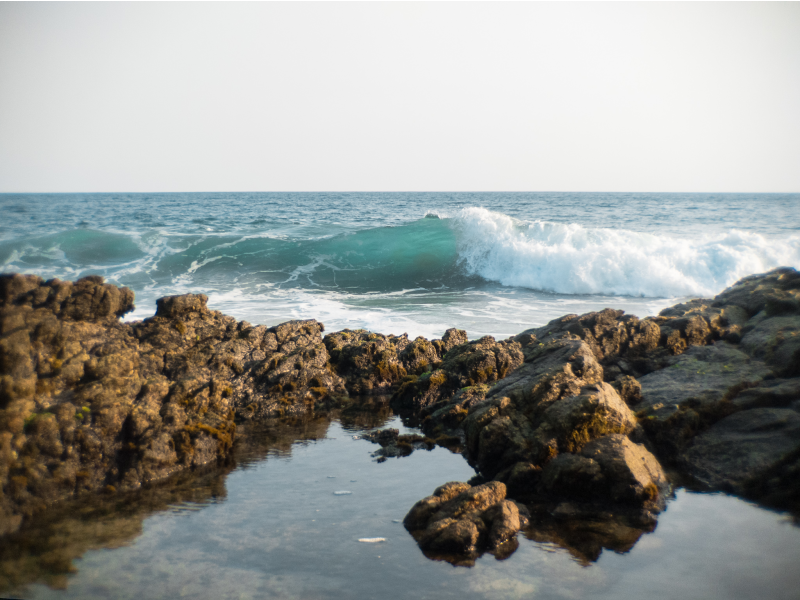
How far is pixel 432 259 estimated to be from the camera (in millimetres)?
25016

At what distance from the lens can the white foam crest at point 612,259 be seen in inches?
783

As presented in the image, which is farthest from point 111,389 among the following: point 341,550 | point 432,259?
point 432,259

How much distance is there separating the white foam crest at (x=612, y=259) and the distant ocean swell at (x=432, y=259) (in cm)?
4

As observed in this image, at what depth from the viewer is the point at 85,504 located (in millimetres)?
5164

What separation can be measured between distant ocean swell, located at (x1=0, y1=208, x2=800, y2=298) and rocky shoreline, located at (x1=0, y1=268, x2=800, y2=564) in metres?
11.5

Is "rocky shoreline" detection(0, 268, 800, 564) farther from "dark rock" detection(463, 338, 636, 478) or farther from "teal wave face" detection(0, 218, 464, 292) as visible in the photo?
"teal wave face" detection(0, 218, 464, 292)

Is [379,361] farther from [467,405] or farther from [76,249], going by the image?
[76,249]

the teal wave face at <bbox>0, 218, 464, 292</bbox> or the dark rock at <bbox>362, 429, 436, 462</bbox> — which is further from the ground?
the teal wave face at <bbox>0, 218, 464, 292</bbox>

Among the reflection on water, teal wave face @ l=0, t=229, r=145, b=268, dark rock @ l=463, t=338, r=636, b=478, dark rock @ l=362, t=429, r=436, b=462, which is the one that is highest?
teal wave face @ l=0, t=229, r=145, b=268

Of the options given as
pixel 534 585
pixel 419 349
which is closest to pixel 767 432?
pixel 534 585

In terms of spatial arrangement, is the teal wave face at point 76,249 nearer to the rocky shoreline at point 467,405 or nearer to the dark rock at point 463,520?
the rocky shoreline at point 467,405

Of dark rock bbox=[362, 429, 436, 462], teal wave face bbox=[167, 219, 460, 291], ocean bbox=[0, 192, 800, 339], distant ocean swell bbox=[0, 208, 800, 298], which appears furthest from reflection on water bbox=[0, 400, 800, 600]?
teal wave face bbox=[167, 219, 460, 291]

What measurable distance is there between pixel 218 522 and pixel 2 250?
26.2 meters

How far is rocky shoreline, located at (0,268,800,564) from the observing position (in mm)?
5133
